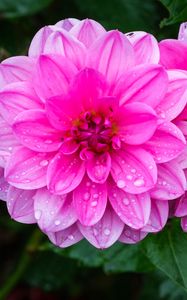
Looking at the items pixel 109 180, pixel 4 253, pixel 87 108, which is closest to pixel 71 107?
pixel 87 108

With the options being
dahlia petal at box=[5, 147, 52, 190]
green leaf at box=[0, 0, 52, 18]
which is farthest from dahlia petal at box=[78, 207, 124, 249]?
green leaf at box=[0, 0, 52, 18]

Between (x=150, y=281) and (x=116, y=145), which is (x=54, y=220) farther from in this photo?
(x=150, y=281)

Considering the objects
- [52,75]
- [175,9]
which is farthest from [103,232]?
[175,9]

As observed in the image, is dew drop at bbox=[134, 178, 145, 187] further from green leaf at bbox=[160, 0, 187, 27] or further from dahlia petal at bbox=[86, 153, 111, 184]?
green leaf at bbox=[160, 0, 187, 27]

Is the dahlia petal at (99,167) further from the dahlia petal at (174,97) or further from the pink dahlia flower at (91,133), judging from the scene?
the dahlia petal at (174,97)

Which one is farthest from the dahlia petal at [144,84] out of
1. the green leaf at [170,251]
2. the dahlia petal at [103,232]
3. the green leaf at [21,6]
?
the green leaf at [21,6]

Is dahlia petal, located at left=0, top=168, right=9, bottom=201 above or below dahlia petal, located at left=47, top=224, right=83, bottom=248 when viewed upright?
above
